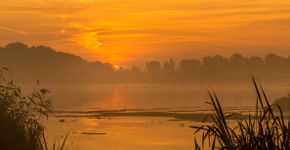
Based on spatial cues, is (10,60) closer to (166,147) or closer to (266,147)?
(166,147)

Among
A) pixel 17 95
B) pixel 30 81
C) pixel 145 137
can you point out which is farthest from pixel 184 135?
pixel 30 81

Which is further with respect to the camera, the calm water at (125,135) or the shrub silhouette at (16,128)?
the calm water at (125,135)

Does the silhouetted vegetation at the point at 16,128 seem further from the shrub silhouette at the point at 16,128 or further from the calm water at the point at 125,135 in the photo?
the calm water at the point at 125,135

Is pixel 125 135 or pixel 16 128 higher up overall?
pixel 125 135

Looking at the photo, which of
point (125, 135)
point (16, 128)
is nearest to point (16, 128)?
point (16, 128)

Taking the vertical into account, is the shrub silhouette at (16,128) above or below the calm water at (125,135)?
below

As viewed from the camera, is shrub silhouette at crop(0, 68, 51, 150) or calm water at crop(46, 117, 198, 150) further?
calm water at crop(46, 117, 198, 150)

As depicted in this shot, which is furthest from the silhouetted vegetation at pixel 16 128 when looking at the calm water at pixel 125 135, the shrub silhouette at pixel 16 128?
the calm water at pixel 125 135

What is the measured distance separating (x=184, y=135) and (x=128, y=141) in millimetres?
2724

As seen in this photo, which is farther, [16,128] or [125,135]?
[125,135]

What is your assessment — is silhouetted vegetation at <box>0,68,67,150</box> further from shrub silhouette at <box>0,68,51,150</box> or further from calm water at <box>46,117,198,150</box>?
calm water at <box>46,117,198,150</box>

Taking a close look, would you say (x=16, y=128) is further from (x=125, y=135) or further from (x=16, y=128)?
(x=125, y=135)

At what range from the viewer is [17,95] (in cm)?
1299

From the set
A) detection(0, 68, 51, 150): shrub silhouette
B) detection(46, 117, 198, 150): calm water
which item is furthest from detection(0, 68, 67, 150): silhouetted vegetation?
detection(46, 117, 198, 150): calm water
